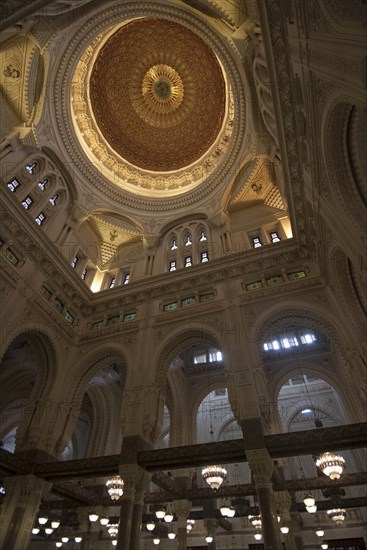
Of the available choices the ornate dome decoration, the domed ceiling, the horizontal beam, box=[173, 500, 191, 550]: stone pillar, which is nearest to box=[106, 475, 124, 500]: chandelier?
box=[173, 500, 191, 550]: stone pillar

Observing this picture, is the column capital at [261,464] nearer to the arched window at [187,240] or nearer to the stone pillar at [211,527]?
the stone pillar at [211,527]

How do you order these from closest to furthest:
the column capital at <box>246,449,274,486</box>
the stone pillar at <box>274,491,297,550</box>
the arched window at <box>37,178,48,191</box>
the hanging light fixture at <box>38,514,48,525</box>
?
the column capital at <box>246,449,274,486</box>, the stone pillar at <box>274,491,297,550</box>, the hanging light fixture at <box>38,514,48,525</box>, the arched window at <box>37,178,48,191</box>

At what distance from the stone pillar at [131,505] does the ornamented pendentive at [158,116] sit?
1260 centimetres

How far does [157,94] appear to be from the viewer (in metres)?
16.2

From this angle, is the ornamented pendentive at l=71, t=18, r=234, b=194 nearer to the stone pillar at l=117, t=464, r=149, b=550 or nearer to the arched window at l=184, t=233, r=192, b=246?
the arched window at l=184, t=233, r=192, b=246

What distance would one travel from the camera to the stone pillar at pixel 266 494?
671cm

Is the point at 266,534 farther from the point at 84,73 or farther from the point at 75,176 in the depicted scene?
the point at 84,73

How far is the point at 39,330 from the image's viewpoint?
11.0m

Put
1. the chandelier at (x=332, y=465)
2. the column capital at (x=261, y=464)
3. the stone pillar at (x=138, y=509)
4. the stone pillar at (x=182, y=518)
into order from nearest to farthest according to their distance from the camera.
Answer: the column capital at (x=261, y=464), the stone pillar at (x=138, y=509), the chandelier at (x=332, y=465), the stone pillar at (x=182, y=518)

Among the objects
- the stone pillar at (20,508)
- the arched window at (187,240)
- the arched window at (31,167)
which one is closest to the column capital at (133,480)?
the stone pillar at (20,508)

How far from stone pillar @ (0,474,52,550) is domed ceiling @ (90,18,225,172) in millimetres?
14623

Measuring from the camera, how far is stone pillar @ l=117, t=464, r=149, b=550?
7548 millimetres

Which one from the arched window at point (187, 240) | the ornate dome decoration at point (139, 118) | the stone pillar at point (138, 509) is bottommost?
the stone pillar at point (138, 509)

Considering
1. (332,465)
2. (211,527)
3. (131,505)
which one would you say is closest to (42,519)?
(131,505)
